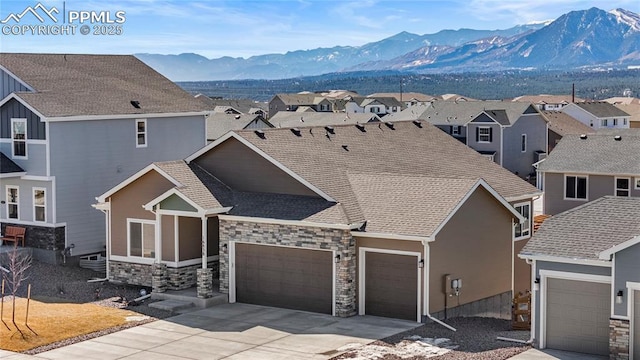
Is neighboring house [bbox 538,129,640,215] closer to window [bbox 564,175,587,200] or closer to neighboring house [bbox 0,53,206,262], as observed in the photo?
window [bbox 564,175,587,200]

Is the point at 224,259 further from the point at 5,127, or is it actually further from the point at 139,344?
the point at 5,127

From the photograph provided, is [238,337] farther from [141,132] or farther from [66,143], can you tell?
[141,132]

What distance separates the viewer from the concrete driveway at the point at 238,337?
73.4 ft

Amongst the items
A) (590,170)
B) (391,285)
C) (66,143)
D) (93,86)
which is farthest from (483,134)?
(391,285)

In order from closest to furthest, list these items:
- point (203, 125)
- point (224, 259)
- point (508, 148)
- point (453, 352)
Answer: point (453, 352), point (224, 259), point (203, 125), point (508, 148)

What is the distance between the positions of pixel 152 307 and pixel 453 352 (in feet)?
30.8

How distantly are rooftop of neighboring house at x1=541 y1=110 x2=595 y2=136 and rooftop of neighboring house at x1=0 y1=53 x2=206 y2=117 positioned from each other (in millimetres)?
48417


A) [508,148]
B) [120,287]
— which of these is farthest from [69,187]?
[508,148]

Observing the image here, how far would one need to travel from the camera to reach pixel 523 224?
102 ft

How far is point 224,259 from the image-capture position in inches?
1117

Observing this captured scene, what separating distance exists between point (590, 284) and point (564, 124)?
2691 inches

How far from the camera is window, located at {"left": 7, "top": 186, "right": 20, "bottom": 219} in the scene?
1390 inches

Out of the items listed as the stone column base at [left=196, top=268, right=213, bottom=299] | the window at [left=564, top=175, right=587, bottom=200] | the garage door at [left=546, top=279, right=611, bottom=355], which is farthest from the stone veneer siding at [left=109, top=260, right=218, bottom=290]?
the window at [left=564, top=175, right=587, bottom=200]

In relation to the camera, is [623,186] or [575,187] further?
[575,187]
